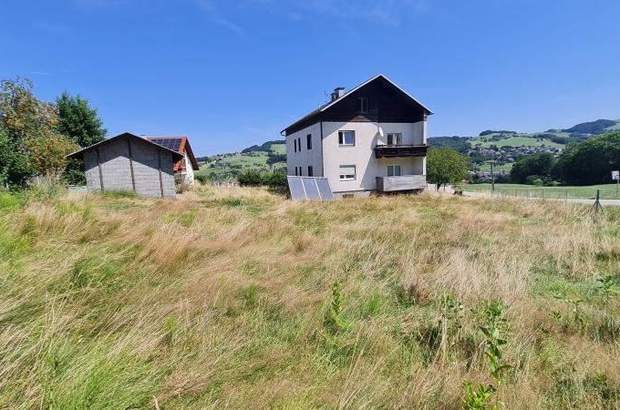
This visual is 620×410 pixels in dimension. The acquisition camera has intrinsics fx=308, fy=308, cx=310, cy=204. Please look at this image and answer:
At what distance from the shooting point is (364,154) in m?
27.0

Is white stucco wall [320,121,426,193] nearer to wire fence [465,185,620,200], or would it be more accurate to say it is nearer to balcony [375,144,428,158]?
balcony [375,144,428,158]

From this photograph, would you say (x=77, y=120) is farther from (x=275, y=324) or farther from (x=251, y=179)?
(x=275, y=324)

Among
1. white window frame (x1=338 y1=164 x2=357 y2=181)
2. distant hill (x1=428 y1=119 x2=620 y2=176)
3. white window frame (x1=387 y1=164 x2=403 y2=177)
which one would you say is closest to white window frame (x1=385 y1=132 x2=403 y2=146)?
white window frame (x1=387 y1=164 x2=403 y2=177)

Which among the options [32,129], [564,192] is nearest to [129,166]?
[32,129]

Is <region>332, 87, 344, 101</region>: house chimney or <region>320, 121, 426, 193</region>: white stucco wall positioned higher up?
<region>332, 87, 344, 101</region>: house chimney

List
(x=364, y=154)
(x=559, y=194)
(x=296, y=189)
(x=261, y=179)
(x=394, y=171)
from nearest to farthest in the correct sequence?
(x=296, y=189)
(x=364, y=154)
(x=559, y=194)
(x=394, y=171)
(x=261, y=179)

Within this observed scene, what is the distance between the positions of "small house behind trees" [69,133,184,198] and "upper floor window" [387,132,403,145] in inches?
717

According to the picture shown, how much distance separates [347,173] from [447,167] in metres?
21.0

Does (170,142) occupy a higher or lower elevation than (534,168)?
higher

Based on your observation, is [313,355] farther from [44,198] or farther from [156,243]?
[44,198]

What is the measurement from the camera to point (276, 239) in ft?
23.9

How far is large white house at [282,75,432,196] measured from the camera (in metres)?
26.0

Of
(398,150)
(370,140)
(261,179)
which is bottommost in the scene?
(261,179)

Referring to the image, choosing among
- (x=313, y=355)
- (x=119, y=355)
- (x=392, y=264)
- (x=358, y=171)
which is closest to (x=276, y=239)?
(x=392, y=264)
